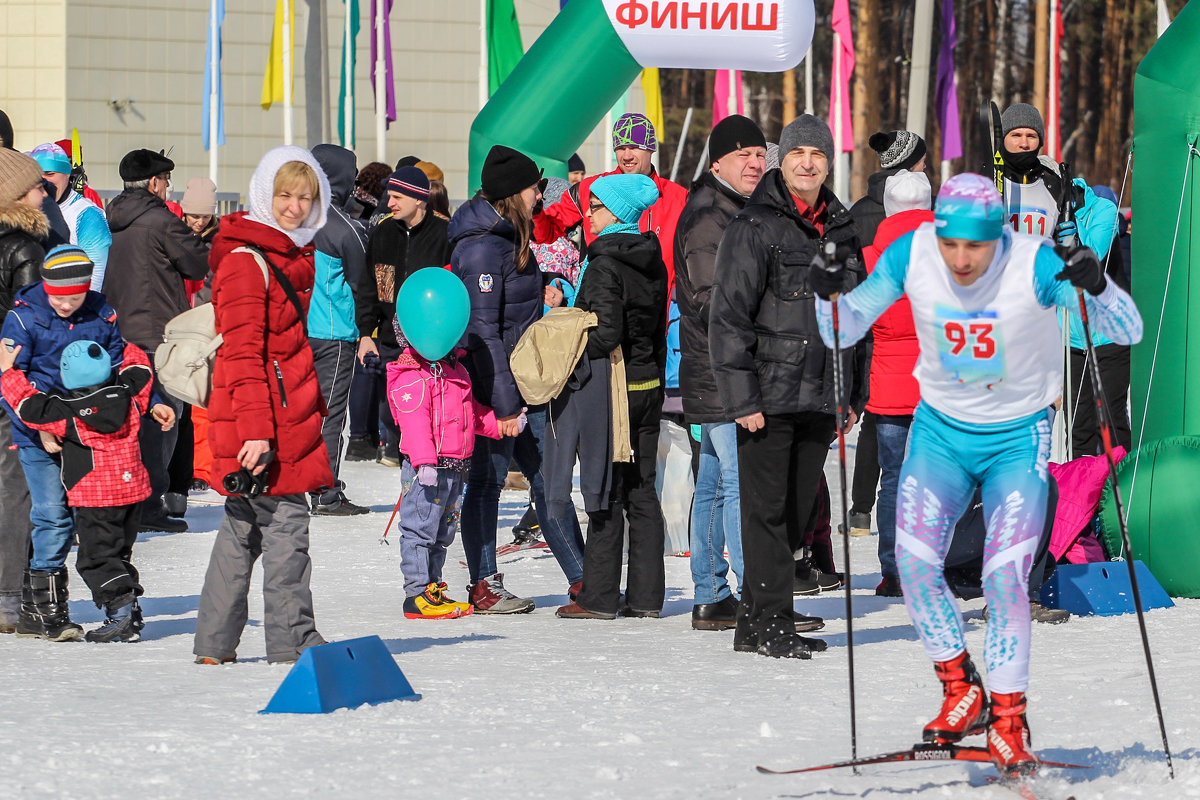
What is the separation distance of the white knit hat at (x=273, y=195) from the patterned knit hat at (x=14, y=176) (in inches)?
58.1

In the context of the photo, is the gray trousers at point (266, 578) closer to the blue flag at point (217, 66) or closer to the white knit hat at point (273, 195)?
the white knit hat at point (273, 195)

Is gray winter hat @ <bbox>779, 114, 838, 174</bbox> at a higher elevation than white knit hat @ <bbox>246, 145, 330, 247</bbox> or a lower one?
higher

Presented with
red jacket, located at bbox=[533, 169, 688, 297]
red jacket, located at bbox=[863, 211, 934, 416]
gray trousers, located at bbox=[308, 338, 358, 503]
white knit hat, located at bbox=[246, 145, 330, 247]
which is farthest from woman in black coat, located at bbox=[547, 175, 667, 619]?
gray trousers, located at bbox=[308, 338, 358, 503]

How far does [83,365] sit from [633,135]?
10.1 feet

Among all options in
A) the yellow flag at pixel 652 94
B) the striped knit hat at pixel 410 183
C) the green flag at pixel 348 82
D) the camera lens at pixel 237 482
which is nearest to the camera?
the camera lens at pixel 237 482

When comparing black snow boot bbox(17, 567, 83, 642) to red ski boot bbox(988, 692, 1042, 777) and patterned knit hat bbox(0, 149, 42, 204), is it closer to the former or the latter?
patterned knit hat bbox(0, 149, 42, 204)

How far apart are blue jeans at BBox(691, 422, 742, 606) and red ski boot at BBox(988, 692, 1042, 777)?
261 centimetres

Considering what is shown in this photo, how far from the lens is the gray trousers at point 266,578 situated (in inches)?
250

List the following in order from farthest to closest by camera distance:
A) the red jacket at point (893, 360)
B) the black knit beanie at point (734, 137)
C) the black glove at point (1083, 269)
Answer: the red jacket at point (893, 360) → the black knit beanie at point (734, 137) → the black glove at point (1083, 269)

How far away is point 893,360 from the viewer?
825 cm

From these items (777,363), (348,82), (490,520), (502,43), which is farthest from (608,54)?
(348,82)

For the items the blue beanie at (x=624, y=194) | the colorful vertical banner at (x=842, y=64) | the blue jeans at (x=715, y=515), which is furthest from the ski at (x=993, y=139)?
the colorful vertical banner at (x=842, y=64)

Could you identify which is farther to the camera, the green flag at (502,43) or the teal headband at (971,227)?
the green flag at (502,43)

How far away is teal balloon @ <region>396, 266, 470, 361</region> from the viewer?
745cm
